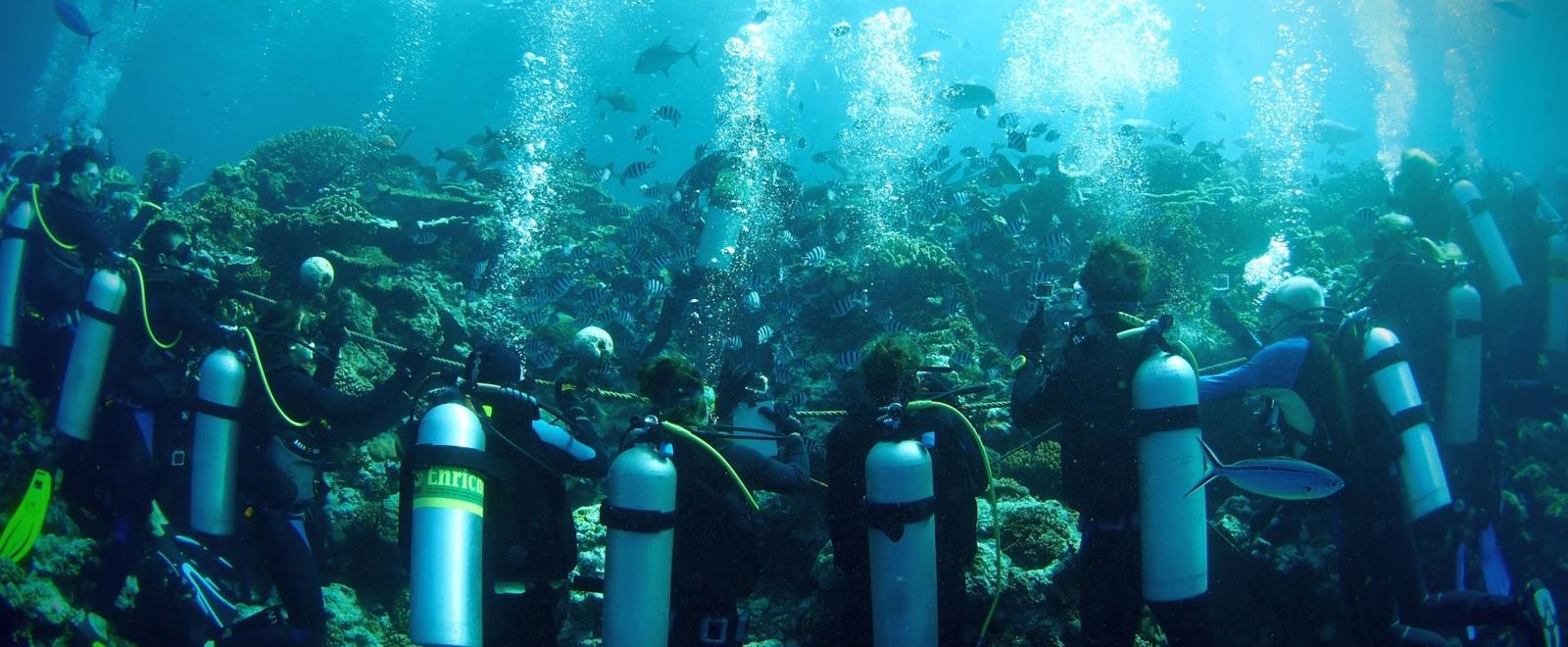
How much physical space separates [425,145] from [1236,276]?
112 metres

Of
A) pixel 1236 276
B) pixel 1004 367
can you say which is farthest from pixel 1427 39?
pixel 1004 367

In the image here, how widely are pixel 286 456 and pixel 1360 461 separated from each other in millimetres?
6788

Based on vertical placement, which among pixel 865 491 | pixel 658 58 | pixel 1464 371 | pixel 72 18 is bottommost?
pixel 865 491

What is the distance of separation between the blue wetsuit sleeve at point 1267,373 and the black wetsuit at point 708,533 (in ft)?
8.80

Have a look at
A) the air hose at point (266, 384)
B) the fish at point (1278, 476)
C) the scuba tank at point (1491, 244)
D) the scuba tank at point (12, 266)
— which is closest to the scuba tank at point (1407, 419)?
the fish at point (1278, 476)

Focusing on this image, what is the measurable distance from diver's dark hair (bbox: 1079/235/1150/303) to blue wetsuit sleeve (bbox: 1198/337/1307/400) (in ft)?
2.67

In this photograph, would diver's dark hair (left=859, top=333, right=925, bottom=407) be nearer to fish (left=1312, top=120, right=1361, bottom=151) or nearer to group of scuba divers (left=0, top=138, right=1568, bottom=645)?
group of scuba divers (left=0, top=138, right=1568, bottom=645)

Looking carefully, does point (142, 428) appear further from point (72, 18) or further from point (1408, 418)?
point (72, 18)

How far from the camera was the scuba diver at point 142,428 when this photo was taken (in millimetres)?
4605

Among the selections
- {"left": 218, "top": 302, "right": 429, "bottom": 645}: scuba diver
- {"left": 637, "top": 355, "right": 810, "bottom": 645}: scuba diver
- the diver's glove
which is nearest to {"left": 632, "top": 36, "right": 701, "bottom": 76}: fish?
{"left": 218, "top": 302, "right": 429, "bottom": 645}: scuba diver

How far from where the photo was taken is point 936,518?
11.3 ft

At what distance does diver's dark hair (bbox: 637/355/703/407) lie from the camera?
3428 mm

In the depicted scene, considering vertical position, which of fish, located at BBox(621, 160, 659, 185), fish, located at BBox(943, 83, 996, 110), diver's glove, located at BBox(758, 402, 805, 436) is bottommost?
diver's glove, located at BBox(758, 402, 805, 436)

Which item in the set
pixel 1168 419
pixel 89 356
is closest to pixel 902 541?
pixel 1168 419
